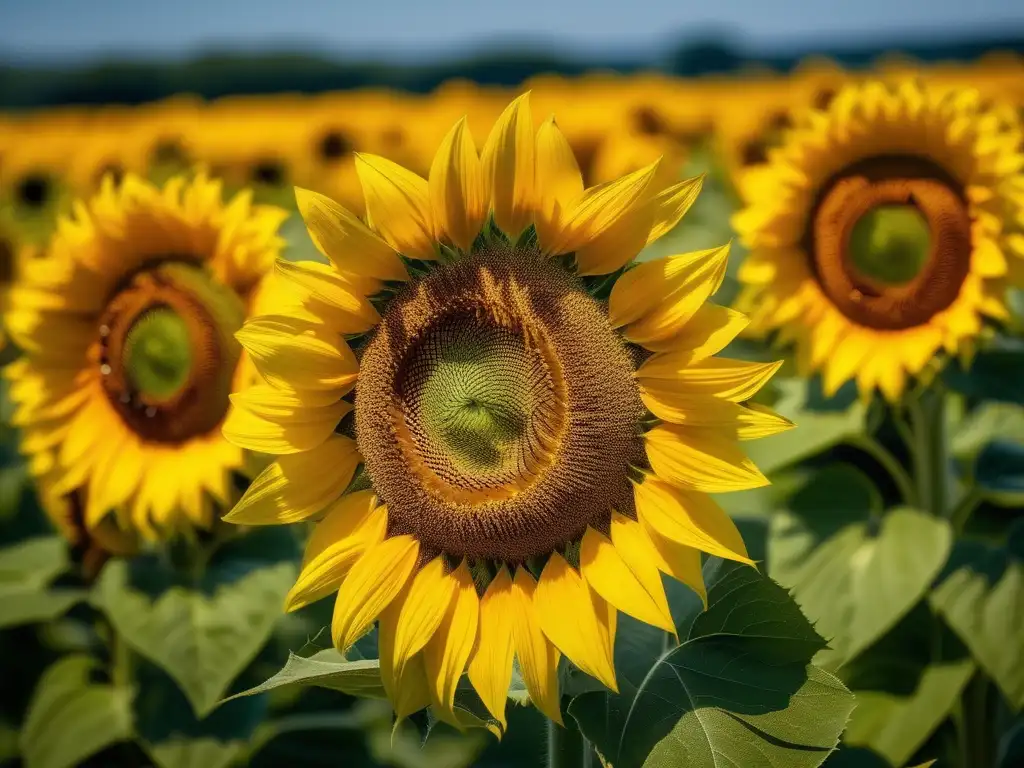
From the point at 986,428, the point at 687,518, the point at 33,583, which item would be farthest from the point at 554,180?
the point at 33,583

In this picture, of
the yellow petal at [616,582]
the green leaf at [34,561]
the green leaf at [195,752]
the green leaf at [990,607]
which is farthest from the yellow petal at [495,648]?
the green leaf at [34,561]

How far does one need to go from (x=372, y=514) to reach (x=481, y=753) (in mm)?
1489

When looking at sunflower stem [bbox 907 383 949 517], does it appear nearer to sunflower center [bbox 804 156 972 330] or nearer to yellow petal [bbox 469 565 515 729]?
sunflower center [bbox 804 156 972 330]

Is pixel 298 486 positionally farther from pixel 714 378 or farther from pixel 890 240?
pixel 890 240

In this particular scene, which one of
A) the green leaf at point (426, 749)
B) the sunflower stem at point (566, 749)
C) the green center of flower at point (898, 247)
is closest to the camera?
the sunflower stem at point (566, 749)

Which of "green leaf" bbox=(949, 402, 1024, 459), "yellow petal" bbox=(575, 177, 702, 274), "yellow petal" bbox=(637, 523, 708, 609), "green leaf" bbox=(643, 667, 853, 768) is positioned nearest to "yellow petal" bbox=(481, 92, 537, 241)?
"yellow petal" bbox=(575, 177, 702, 274)

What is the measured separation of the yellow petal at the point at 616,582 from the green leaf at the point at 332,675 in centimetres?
34

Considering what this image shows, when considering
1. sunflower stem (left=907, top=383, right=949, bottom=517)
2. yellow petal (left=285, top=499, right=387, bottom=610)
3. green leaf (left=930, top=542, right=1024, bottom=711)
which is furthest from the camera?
sunflower stem (left=907, top=383, right=949, bottom=517)

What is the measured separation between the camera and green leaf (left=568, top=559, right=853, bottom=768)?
144cm

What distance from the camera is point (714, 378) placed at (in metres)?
1.45

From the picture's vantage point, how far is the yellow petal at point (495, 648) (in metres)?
1.44

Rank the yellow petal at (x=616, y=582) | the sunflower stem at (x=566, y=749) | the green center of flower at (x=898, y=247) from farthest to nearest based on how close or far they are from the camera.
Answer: the green center of flower at (x=898, y=247), the sunflower stem at (x=566, y=749), the yellow petal at (x=616, y=582)

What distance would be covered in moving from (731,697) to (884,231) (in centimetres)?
162

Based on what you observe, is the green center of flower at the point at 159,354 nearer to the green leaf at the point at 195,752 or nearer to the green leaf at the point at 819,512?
the green leaf at the point at 195,752
